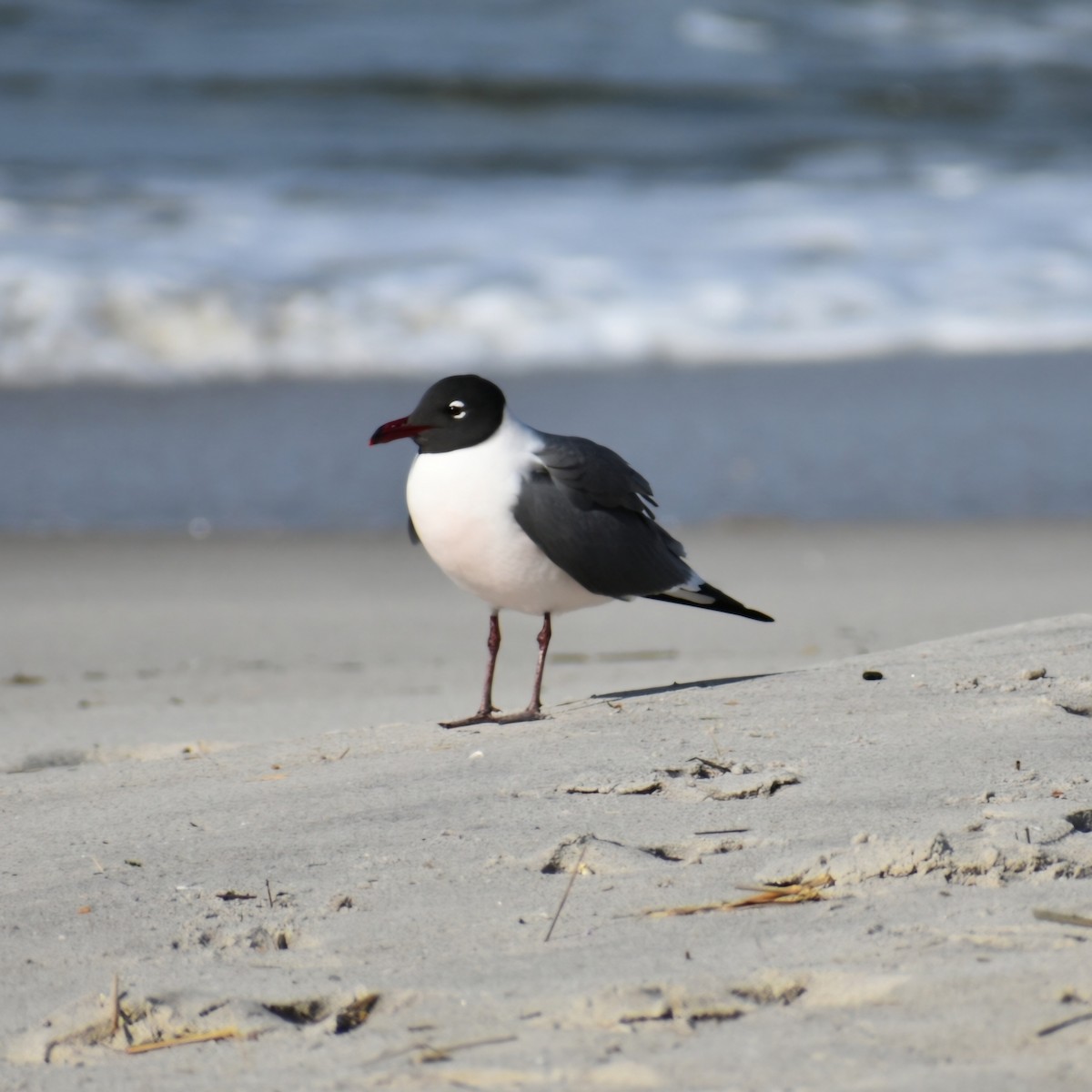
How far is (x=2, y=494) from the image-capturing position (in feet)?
21.3

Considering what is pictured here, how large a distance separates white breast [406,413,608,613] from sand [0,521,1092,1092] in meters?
0.31

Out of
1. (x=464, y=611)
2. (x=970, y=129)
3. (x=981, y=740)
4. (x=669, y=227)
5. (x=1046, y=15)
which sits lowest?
(x=464, y=611)

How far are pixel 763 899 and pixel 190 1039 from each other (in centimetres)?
78

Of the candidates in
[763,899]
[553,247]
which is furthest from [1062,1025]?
[553,247]

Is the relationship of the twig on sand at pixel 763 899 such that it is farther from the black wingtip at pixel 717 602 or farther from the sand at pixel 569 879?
the black wingtip at pixel 717 602

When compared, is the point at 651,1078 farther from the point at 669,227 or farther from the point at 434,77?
the point at 434,77

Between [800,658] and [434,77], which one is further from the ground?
[434,77]

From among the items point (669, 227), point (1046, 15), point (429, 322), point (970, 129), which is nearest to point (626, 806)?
point (429, 322)

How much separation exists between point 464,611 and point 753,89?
10.3m

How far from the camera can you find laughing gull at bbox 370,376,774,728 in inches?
127

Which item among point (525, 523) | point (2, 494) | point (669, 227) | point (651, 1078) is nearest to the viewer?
point (651, 1078)

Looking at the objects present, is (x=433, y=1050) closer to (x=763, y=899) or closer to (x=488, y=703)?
(x=763, y=899)

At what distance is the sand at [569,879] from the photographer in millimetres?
1789

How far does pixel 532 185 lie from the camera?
38.7 ft
